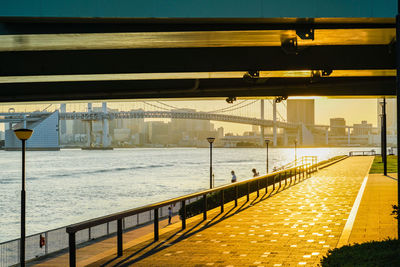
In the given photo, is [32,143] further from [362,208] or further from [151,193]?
[362,208]

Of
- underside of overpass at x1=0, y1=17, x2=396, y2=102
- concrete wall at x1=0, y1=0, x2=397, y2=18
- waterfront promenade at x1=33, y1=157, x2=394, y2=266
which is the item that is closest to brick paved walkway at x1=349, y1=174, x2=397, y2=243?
waterfront promenade at x1=33, y1=157, x2=394, y2=266

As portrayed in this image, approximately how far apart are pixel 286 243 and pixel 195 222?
301 cm

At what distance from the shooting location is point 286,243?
9.15 meters

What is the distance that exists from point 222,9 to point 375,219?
238 inches

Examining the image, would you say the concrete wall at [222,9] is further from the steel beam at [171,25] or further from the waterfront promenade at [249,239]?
the waterfront promenade at [249,239]

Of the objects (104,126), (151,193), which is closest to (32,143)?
(104,126)

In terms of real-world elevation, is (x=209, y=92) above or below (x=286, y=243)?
above

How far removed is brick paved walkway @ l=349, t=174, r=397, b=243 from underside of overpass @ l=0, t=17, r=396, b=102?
319 cm

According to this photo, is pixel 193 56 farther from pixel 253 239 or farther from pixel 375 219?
pixel 375 219

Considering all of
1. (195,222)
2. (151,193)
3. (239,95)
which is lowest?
(151,193)

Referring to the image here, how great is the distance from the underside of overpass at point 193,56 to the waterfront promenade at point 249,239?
3229 mm

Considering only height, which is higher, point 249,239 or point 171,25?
point 171,25

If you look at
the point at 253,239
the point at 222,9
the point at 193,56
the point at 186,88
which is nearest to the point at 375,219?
the point at 253,239

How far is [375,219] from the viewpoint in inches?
448
